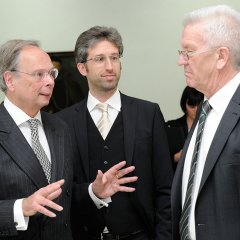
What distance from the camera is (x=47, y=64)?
2.48m

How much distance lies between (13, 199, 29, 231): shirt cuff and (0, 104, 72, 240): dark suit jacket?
0.06ft

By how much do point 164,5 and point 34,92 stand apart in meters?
2.78

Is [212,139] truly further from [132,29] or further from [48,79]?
[132,29]

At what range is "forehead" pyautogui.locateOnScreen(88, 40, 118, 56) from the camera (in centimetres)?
296

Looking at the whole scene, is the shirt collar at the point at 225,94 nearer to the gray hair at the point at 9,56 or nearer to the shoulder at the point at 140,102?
the shoulder at the point at 140,102

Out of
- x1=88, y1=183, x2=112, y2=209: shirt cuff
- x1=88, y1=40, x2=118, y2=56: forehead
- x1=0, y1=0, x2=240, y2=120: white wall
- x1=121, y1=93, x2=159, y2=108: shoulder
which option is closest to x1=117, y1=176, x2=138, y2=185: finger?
x1=88, y1=183, x2=112, y2=209: shirt cuff

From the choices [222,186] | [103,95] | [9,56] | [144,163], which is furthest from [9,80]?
[222,186]

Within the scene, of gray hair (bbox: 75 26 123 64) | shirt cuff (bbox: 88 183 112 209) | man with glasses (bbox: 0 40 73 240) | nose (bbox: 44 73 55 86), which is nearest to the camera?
man with glasses (bbox: 0 40 73 240)

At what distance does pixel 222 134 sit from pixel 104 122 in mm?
1064

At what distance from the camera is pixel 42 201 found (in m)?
2.02

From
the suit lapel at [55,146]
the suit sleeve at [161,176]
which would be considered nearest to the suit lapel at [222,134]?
the suit lapel at [55,146]

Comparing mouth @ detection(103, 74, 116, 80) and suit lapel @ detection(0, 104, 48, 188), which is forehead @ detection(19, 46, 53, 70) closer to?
suit lapel @ detection(0, 104, 48, 188)

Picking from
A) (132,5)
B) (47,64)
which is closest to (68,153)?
(47,64)

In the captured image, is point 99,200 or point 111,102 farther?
point 111,102
